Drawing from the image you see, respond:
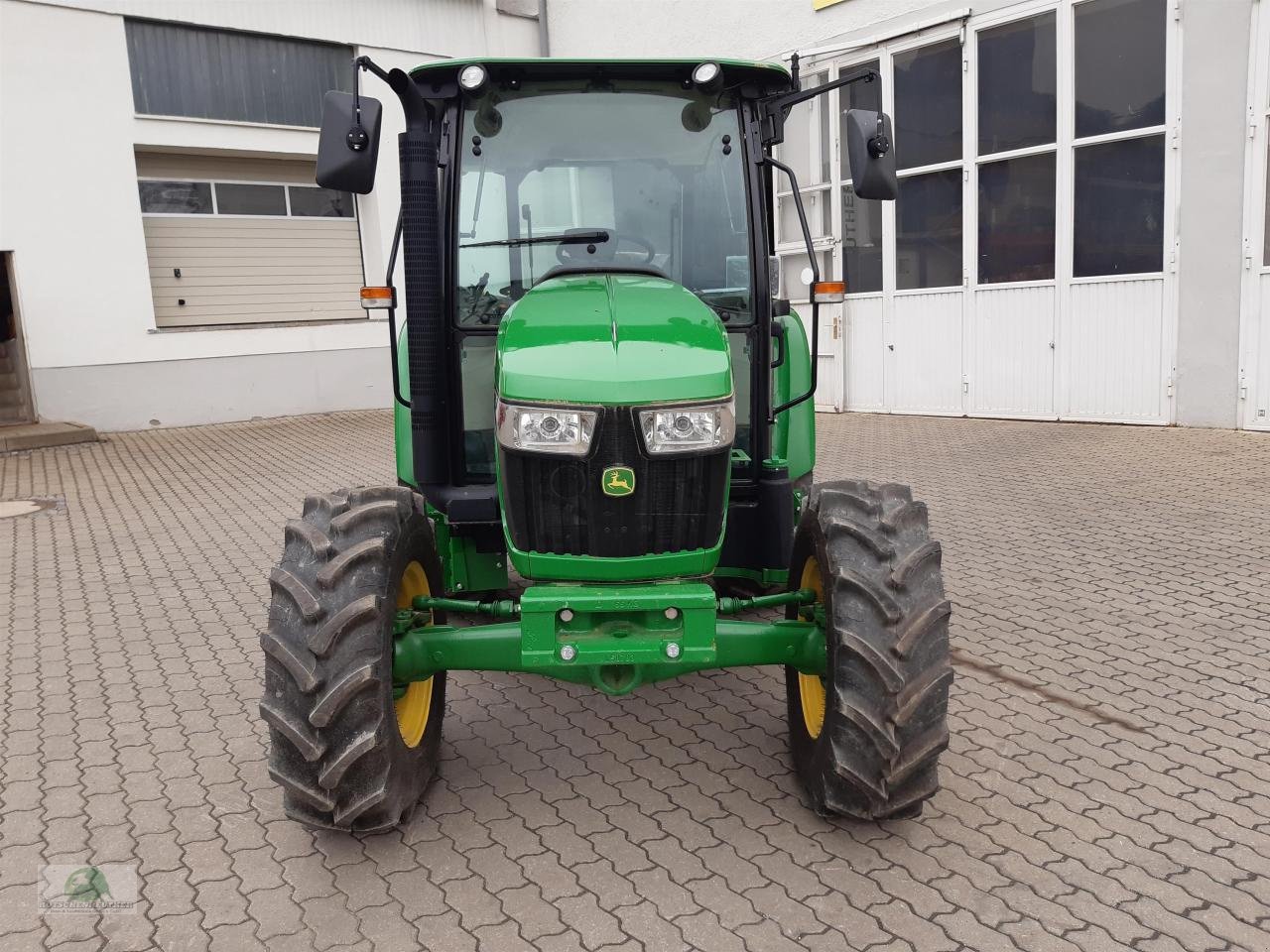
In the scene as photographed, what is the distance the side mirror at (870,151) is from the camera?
3.66 m

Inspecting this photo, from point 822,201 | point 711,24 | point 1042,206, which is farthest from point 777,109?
point 711,24

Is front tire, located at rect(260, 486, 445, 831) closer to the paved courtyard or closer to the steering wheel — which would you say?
the paved courtyard

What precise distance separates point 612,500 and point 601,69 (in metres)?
1.71

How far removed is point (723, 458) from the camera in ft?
10.5

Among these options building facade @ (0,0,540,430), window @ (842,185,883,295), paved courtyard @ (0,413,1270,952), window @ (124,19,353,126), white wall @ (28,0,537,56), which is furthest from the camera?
Result: white wall @ (28,0,537,56)

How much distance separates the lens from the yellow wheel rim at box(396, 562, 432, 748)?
3.32 m

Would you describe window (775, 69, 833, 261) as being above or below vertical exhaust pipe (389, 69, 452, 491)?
above

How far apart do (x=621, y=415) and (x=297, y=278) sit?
43.8ft

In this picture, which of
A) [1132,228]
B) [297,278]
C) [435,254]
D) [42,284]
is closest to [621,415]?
[435,254]

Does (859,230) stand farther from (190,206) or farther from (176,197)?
(176,197)

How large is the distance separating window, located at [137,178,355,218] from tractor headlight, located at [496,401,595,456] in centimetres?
1119

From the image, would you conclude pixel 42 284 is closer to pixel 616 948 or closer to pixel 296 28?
pixel 296 28
